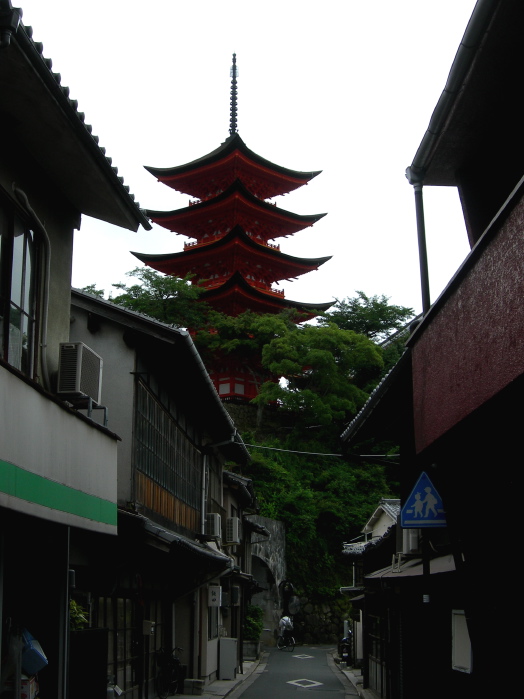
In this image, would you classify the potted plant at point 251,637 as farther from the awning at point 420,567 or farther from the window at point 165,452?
the awning at point 420,567

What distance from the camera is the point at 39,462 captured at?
267 inches

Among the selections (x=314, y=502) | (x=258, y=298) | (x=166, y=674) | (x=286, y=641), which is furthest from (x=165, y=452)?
(x=258, y=298)

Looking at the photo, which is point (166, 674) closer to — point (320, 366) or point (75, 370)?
point (75, 370)

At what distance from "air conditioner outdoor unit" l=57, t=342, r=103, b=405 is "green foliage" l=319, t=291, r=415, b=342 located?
38058 millimetres

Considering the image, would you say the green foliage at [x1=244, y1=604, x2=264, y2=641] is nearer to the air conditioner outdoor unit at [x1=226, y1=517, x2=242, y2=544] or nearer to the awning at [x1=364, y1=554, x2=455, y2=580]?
the air conditioner outdoor unit at [x1=226, y1=517, x2=242, y2=544]

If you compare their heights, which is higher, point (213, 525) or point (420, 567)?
point (213, 525)

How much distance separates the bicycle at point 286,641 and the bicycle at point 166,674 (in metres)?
18.7

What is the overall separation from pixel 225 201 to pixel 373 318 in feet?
39.8

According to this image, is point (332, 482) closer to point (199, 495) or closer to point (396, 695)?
point (199, 495)

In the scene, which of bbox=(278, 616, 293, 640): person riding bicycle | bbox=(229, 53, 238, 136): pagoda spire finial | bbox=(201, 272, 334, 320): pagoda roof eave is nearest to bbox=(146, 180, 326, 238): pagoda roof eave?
bbox=(201, 272, 334, 320): pagoda roof eave

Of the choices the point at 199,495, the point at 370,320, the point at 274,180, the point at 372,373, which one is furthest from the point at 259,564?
the point at 274,180

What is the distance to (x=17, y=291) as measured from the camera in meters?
8.06

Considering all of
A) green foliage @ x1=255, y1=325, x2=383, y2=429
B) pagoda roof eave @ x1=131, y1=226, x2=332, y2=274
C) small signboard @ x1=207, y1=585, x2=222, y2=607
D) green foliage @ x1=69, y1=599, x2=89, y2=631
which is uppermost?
pagoda roof eave @ x1=131, y1=226, x2=332, y2=274

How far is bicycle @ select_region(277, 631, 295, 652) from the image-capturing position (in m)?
34.3
